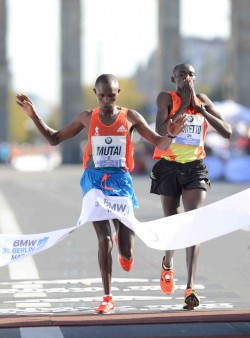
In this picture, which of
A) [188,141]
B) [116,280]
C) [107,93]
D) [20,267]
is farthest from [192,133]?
[20,267]

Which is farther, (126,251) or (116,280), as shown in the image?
(116,280)

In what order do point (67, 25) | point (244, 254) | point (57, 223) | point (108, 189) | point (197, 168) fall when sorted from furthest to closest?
point (67, 25) < point (57, 223) < point (244, 254) < point (197, 168) < point (108, 189)

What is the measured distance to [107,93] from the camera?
9664mm

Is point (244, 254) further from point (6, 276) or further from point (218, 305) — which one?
point (218, 305)

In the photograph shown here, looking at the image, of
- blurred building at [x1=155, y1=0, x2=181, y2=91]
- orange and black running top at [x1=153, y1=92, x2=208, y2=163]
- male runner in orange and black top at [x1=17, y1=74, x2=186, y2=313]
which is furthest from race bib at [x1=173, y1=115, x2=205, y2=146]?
blurred building at [x1=155, y1=0, x2=181, y2=91]

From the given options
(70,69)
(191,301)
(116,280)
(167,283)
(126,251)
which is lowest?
(70,69)

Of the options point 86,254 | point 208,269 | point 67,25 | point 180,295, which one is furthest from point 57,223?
point 67,25

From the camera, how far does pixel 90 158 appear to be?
995 cm

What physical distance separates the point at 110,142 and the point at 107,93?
1.33 feet

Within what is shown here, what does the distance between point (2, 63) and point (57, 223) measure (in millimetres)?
55163

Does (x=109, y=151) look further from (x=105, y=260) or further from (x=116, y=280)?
(x=116, y=280)

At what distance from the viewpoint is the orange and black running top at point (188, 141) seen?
10328 millimetres

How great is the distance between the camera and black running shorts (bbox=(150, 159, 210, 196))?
411 inches

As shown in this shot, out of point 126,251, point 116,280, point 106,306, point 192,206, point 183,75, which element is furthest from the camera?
point 116,280
